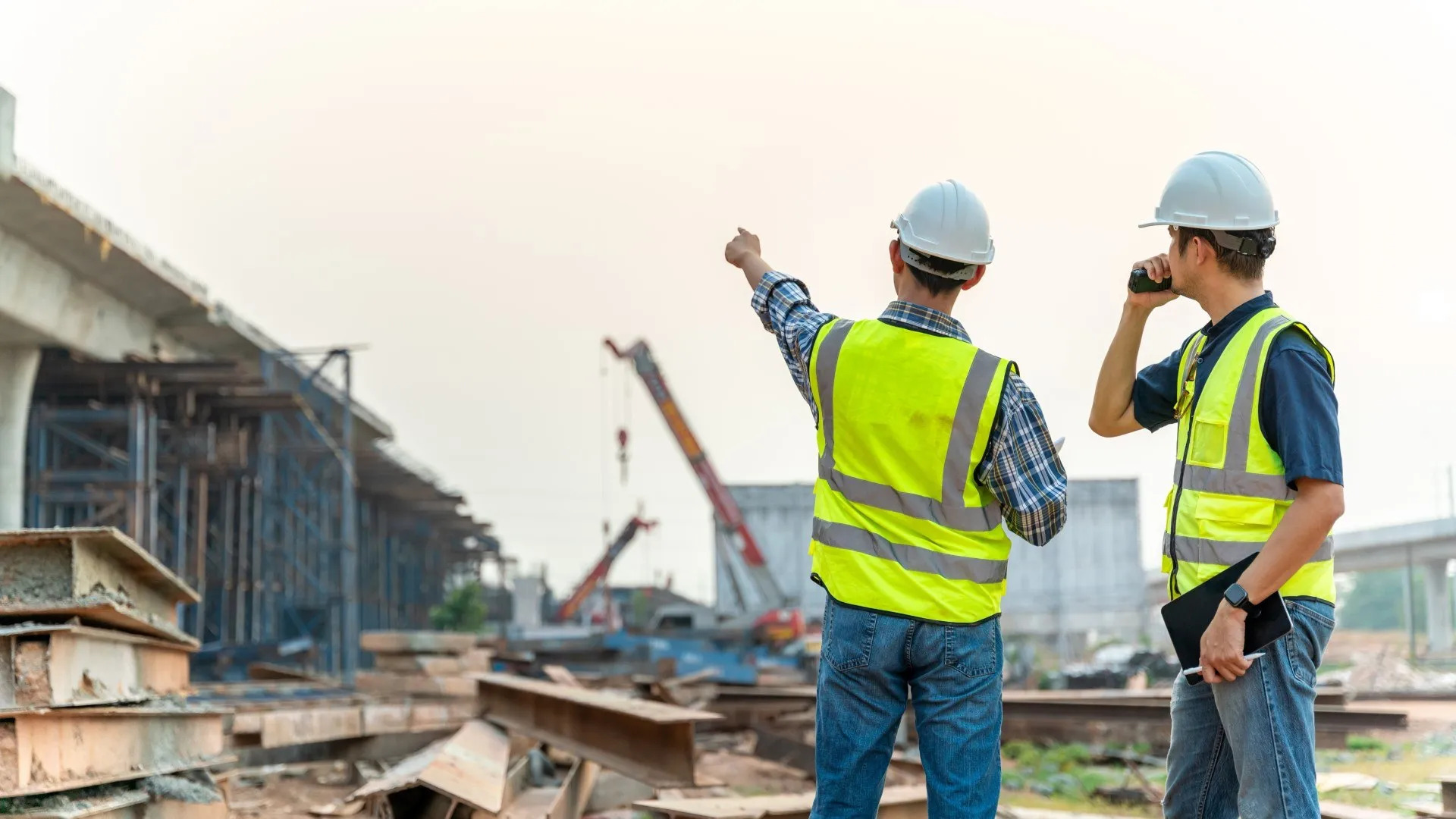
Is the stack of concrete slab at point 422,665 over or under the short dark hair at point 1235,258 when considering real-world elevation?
under

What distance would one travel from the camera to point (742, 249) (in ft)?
12.8

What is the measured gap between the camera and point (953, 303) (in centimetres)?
349

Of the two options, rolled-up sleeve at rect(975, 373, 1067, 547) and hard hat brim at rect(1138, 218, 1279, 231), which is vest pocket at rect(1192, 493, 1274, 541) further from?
hard hat brim at rect(1138, 218, 1279, 231)

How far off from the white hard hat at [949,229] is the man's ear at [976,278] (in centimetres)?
1

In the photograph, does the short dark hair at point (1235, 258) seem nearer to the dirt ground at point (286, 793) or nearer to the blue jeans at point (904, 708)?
the blue jeans at point (904, 708)

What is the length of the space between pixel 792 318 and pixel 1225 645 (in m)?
1.34

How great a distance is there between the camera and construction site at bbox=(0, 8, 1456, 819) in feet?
18.2

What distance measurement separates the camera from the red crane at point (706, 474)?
32.1m

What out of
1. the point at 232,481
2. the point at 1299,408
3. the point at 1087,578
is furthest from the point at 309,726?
the point at 1087,578

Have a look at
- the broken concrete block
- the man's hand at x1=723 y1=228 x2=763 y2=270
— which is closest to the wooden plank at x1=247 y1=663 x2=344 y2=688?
the broken concrete block

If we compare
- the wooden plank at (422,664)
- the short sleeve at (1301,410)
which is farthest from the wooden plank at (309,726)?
the short sleeve at (1301,410)

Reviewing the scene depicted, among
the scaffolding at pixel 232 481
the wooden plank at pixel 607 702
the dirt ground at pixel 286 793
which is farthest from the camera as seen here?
the scaffolding at pixel 232 481

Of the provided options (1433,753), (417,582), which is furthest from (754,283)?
(417,582)

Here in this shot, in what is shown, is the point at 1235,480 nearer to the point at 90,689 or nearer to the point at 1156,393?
the point at 1156,393
